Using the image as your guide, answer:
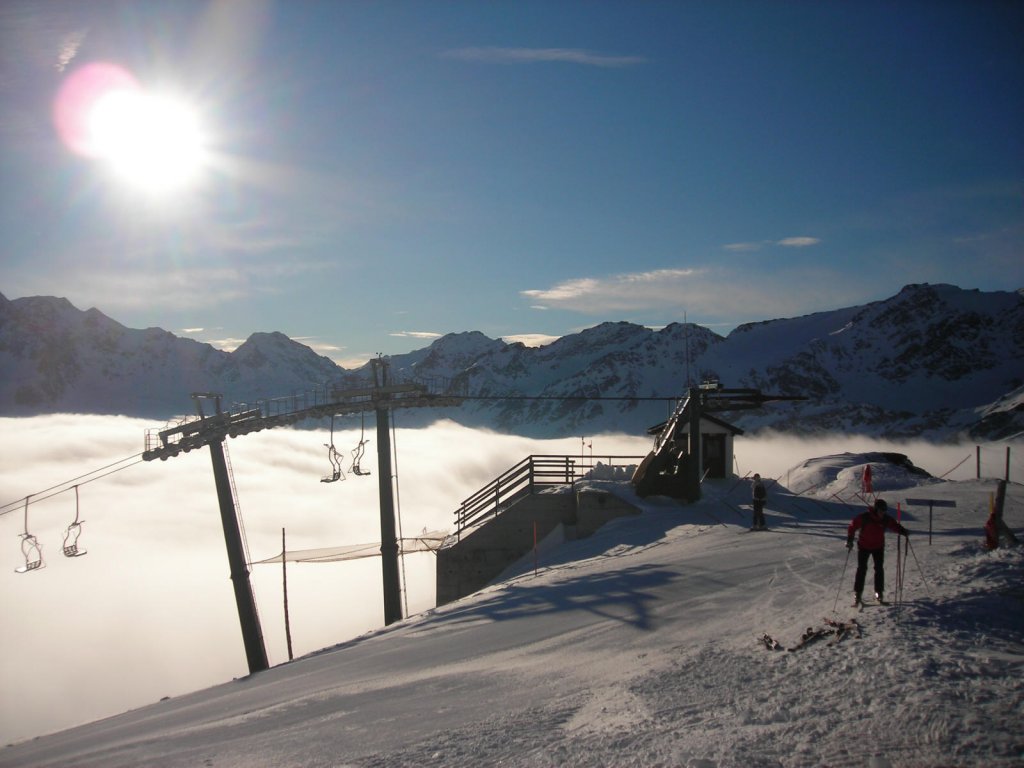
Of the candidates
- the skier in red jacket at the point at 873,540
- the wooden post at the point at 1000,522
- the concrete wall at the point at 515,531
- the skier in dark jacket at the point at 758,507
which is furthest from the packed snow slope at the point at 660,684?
the concrete wall at the point at 515,531

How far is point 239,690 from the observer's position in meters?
12.7

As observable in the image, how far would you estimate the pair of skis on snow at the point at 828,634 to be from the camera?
786 centimetres

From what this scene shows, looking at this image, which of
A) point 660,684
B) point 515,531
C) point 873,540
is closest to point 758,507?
point 515,531

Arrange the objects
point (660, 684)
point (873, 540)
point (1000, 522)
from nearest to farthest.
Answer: point (660, 684)
point (873, 540)
point (1000, 522)

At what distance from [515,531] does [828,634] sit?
16024mm

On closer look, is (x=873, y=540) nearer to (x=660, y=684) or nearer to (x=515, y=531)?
(x=660, y=684)

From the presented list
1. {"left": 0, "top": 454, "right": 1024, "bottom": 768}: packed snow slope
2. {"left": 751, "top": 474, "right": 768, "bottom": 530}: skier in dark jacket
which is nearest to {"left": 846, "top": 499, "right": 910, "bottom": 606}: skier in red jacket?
{"left": 0, "top": 454, "right": 1024, "bottom": 768}: packed snow slope

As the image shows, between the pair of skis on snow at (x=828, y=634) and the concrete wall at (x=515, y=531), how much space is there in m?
15.1

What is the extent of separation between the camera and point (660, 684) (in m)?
7.57

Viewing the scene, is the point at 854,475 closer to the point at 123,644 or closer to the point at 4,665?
the point at 123,644

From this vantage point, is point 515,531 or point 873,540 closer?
point 873,540

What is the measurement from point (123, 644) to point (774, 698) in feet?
355

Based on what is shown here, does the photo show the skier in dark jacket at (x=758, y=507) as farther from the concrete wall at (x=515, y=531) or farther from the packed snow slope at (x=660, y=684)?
the concrete wall at (x=515, y=531)

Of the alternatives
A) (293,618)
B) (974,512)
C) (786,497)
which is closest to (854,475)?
(786,497)
